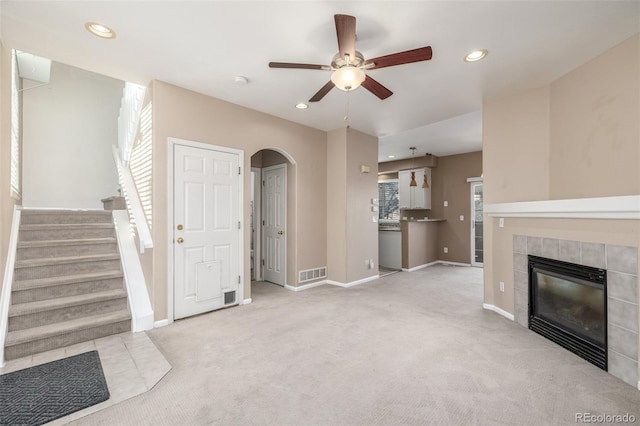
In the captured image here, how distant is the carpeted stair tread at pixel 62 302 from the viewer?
2.63 meters

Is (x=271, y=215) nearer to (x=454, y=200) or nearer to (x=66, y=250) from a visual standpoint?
(x=66, y=250)

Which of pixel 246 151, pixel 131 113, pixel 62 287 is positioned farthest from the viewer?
pixel 131 113

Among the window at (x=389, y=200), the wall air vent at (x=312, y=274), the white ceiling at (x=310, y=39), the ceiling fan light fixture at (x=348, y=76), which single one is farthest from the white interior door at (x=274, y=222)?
the window at (x=389, y=200)

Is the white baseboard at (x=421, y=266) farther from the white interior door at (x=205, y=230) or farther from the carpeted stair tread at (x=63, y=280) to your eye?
the carpeted stair tread at (x=63, y=280)

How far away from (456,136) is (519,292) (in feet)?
11.6

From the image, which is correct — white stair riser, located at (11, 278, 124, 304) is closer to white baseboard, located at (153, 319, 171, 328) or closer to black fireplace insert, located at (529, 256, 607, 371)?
white baseboard, located at (153, 319, 171, 328)

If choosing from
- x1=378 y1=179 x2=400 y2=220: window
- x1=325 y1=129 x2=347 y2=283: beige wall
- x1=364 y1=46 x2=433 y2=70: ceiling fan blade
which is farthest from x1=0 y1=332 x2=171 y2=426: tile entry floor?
x1=378 y1=179 x2=400 y2=220: window

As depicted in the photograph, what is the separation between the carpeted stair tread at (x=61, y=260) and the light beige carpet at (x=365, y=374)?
3.77 ft

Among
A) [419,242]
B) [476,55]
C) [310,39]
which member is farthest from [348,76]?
[419,242]

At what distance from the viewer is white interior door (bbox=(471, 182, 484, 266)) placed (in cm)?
698

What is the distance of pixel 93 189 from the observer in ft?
18.7

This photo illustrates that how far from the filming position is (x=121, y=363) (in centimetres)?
238

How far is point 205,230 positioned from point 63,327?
1.56 m

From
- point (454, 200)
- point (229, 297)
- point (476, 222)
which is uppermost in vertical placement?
point (454, 200)
